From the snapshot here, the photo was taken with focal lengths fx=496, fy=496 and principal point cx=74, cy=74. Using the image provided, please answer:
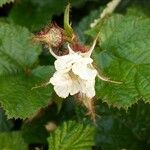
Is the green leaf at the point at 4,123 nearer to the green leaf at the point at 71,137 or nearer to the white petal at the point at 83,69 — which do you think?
the green leaf at the point at 71,137

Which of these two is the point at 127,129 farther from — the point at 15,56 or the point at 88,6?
the point at 88,6

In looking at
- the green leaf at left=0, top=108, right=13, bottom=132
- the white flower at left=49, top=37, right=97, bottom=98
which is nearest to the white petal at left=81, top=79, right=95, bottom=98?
the white flower at left=49, top=37, right=97, bottom=98

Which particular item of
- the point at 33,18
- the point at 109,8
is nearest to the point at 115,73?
the point at 109,8

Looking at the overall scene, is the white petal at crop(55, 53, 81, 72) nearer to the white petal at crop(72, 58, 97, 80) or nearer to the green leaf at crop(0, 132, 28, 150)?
the white petal at crop(72, 58, 97, 80)

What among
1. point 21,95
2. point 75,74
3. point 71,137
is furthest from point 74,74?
point 71,137

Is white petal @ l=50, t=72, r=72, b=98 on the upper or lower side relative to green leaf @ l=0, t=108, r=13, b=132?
lower

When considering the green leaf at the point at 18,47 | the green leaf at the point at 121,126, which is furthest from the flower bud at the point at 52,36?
the green leaf at the point at 121,126
